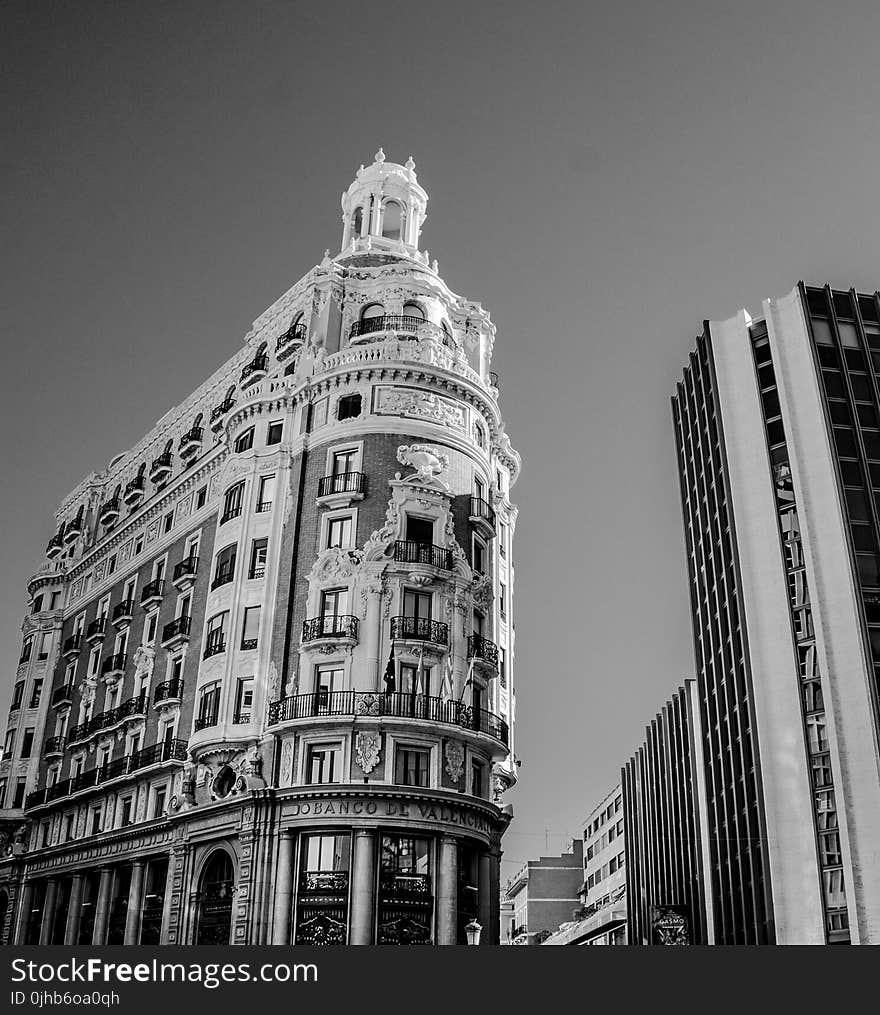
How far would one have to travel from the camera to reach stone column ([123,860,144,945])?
168ft

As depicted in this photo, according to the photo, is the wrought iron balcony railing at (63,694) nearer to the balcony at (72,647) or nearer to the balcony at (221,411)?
the balcony at (72,647)

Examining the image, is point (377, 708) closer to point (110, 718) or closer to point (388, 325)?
point (388, 325)

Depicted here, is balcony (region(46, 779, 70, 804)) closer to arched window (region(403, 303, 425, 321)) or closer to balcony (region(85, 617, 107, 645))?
balcony (region(85, 617, 107, 645))

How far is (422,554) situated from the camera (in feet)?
163

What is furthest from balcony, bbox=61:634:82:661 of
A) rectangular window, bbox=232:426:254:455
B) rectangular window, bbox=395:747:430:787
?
rectangular window, bbox=395:747:430:787

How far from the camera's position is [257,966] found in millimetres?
25734

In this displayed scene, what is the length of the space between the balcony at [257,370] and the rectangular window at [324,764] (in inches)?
968

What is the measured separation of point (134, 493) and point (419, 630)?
33662mm

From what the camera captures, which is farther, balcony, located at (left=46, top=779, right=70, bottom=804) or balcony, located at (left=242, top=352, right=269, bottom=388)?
balcony, located at (left=46, top=779, right=70, bottom=804)

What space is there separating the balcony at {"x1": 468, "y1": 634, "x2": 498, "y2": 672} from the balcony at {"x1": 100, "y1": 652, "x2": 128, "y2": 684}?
25.7 meters

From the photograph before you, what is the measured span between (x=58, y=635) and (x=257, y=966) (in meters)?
57.2

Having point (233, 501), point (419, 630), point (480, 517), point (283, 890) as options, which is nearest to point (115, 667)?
point (233, 501)

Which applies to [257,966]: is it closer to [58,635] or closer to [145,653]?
[145,653]

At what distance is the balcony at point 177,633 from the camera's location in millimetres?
57000
